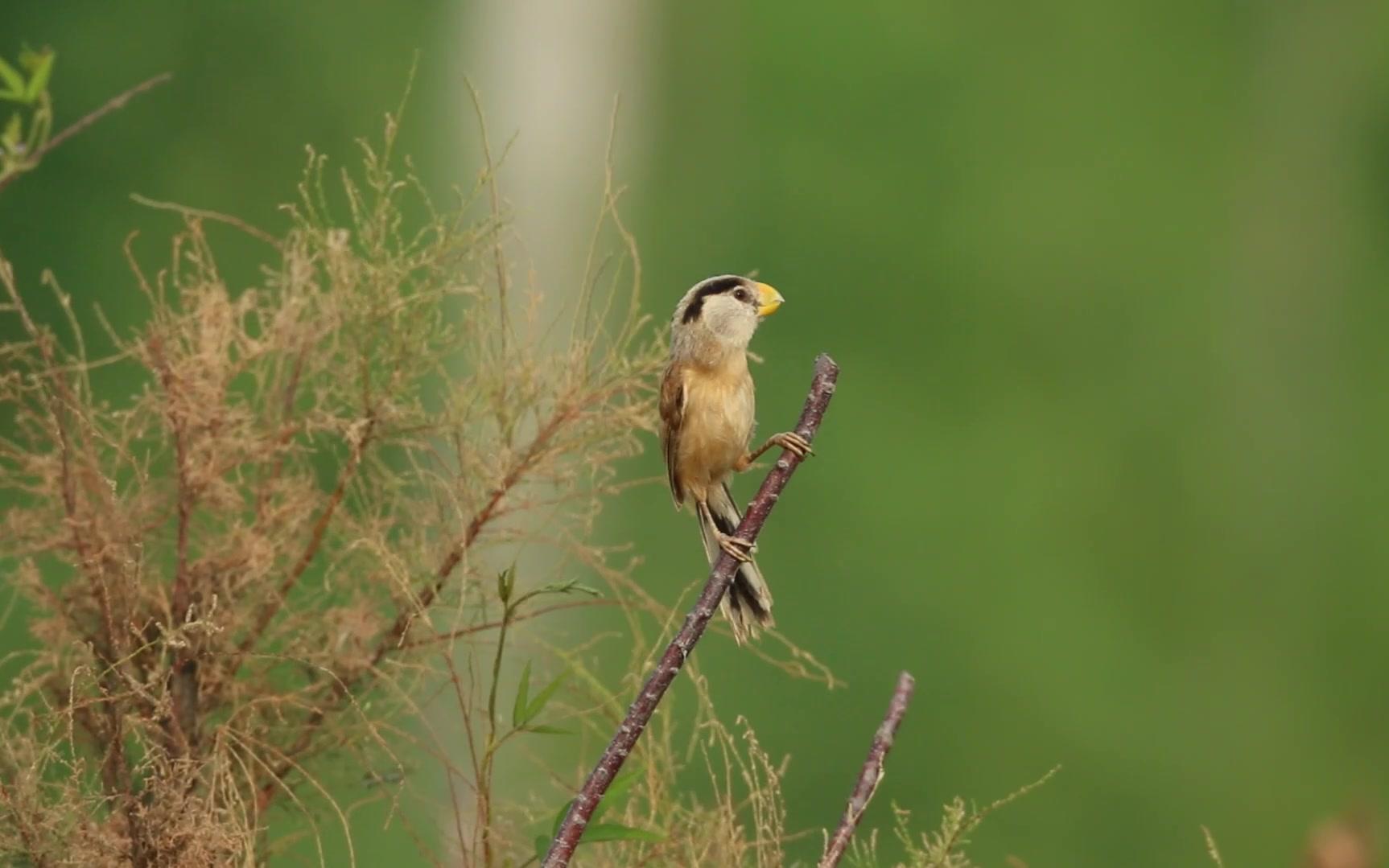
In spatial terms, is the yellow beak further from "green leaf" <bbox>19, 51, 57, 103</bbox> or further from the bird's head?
"green leaf" <bbox>19, 51, 57, 103</bbox>

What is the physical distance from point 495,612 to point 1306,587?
292cm

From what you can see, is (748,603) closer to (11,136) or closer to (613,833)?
(613,833)

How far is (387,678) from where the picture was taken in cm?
127

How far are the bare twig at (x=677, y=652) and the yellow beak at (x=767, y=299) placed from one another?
35 centimetres

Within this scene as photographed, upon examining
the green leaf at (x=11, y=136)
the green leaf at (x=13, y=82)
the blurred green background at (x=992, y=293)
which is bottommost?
the blurred green background at (x=992, y=293)

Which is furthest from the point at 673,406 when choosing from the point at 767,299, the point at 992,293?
the point at 992,293

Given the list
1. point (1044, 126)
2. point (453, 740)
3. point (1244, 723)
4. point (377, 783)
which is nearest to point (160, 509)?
point (377, 783)

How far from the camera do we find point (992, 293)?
397 cm

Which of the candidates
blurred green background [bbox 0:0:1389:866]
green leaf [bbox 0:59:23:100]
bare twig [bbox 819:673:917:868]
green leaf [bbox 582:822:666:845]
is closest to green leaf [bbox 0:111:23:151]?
green leaf [bbox 0:59:23:100]

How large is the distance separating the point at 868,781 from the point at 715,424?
46 cm

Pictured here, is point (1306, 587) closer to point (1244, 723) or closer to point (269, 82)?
point (1244, 723)

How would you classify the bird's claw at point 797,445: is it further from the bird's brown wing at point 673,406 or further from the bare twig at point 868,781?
the bird's brown wing at point 673,406

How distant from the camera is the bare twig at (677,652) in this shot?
90 cm

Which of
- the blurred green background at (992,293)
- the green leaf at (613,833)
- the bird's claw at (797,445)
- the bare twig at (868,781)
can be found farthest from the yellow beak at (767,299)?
the blurred green background at (992,293)
